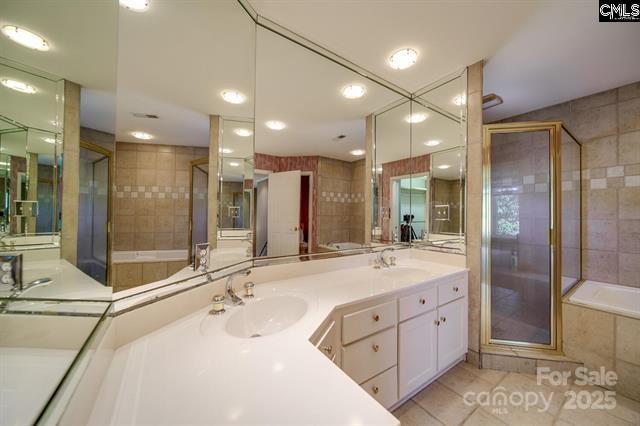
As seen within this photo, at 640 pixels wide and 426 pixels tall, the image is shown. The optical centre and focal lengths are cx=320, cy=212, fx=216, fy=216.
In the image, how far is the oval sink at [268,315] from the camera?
38.7 inches

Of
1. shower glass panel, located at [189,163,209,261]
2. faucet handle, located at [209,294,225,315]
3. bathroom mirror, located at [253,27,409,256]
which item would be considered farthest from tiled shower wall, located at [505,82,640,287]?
shower glass panel, located at [189,163,209,261]

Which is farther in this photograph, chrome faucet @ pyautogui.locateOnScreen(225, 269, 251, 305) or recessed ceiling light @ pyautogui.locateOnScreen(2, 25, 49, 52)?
chrome faucet @ pyautogui.locateOnScreen(225, 269, 251, 305)

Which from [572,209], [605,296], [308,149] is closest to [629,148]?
[572,209]

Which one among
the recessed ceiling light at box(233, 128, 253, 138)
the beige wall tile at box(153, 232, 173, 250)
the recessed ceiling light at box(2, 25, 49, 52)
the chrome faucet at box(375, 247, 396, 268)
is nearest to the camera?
the recessed ceiling light at box(2, 25, 49, 52)

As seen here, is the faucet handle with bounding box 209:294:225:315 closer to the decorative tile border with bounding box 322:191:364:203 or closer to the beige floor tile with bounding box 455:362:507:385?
the decorative tile border with bounding box 322:191:364:203

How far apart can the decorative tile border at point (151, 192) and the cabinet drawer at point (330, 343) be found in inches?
31.4

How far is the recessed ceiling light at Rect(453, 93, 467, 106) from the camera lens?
180 cm

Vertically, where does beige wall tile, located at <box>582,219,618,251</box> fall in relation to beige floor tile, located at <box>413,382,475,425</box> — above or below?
above

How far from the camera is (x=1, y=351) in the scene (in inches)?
15.5

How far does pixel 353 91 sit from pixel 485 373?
238 cm

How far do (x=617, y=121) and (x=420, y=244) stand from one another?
211 cm

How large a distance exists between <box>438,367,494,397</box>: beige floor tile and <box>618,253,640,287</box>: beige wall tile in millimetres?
1704

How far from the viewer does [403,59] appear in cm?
159

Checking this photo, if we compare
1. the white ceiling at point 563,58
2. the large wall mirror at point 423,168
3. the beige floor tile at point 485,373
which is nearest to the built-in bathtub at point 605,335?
the beige floor tile at point 485,373
